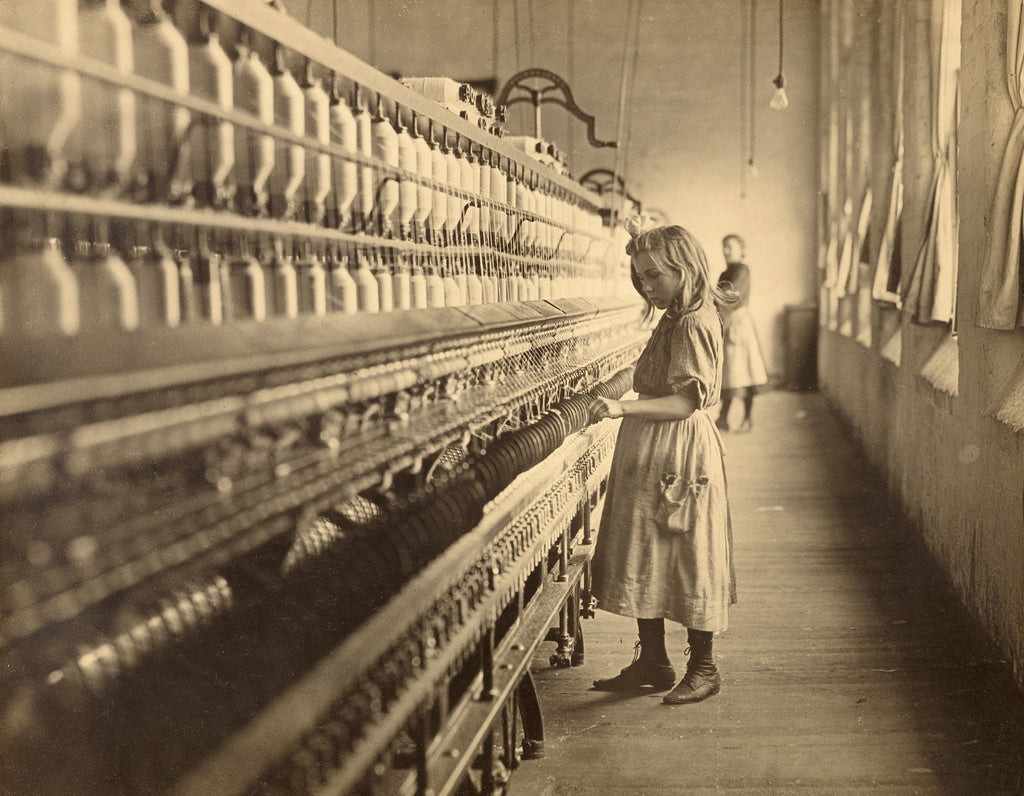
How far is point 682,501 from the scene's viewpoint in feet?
10.9

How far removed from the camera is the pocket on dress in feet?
10.9

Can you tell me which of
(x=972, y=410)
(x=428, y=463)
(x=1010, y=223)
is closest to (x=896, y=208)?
(x=972, y=410)

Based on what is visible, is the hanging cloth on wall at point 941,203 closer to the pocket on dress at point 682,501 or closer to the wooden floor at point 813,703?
the wooden floor at point 813,703

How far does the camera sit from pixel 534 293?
13.7ft

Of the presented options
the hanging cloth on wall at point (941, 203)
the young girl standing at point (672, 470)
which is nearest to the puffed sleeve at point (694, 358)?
the young girl standing at point (672, 470)

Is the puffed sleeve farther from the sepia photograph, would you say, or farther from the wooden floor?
the wooden floor

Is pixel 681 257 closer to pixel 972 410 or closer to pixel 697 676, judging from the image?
pixel 697 676

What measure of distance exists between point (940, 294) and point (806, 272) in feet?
32.1

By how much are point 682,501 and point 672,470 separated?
0.10 metres

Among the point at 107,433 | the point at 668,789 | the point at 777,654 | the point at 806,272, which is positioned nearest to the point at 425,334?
the point at 107,433

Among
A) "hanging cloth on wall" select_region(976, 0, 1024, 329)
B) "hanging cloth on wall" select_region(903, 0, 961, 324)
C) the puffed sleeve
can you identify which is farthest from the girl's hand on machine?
"hanging cloth on wall" select_region(903, 0, 961, 324)

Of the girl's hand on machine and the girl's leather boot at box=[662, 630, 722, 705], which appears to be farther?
the girl's leather boot at box=[662, 630, 722, 705]

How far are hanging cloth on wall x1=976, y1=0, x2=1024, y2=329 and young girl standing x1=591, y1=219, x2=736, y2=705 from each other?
0.95 m

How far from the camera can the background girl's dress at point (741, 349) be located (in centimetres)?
955
